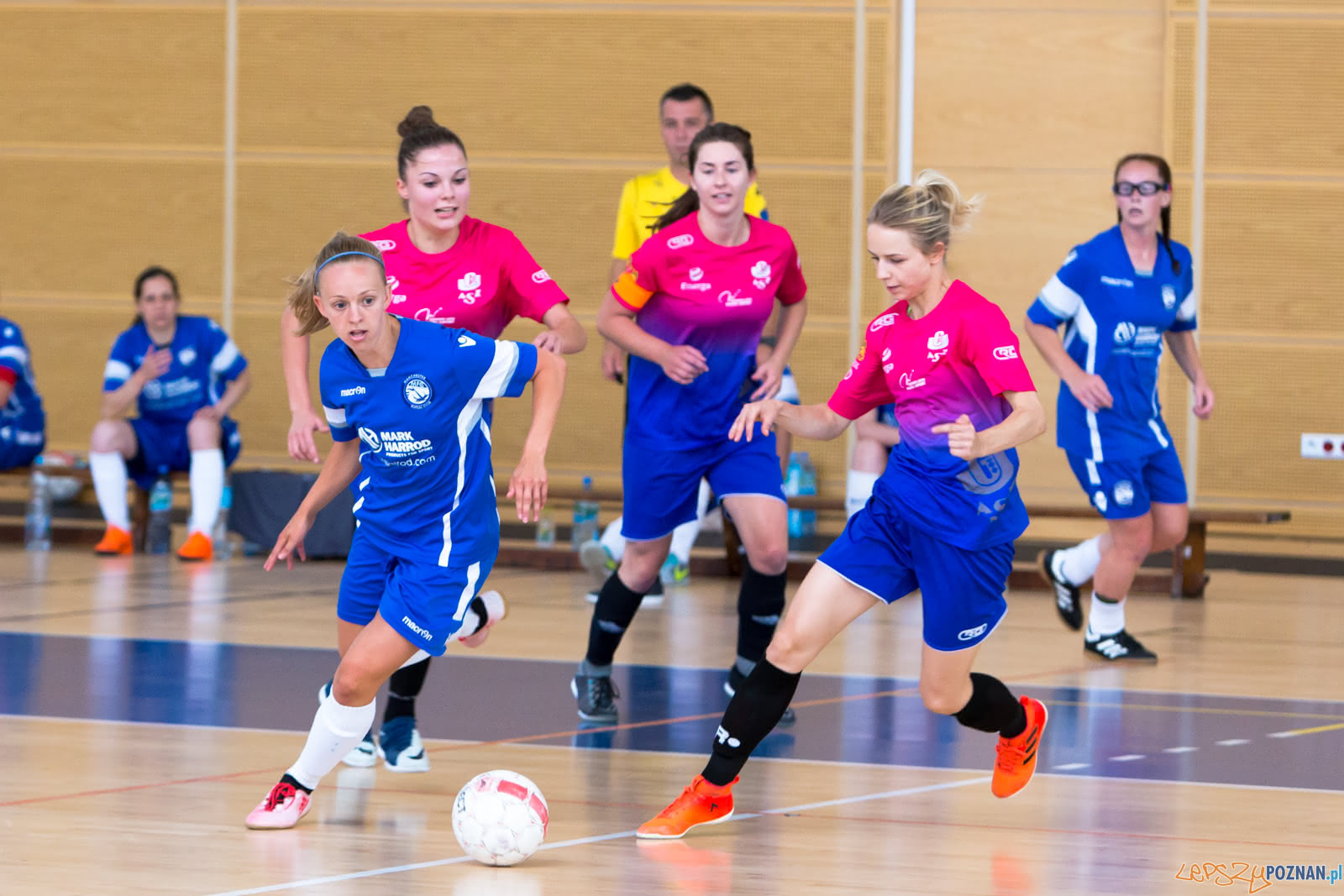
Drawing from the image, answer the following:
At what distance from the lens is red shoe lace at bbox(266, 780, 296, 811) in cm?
427

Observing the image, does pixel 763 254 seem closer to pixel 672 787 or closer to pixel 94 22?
pixel 672 787

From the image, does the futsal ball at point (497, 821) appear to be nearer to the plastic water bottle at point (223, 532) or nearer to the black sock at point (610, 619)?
the black sock at point (610, 619)

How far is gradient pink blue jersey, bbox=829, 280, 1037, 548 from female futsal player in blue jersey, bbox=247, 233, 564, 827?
0.84 m

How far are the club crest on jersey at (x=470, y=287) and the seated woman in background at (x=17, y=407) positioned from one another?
20.2 feet

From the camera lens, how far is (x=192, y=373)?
10.5m

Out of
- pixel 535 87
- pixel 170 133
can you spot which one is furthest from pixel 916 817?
pixel 170 133

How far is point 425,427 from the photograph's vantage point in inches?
Result: 169

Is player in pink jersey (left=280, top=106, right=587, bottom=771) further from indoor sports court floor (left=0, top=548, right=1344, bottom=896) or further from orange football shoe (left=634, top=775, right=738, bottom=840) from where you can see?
orange football shoe (left=634, top=775, right=738, bottom=840)

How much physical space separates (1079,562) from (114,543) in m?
5.68

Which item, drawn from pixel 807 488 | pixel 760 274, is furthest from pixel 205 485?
pixel 760 274

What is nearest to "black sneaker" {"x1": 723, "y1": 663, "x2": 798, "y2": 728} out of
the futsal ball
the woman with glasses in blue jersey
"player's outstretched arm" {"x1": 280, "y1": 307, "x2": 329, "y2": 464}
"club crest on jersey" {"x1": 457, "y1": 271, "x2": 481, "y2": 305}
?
"club crest on jersey" {"x1": 457, "y1": 271, "x2": 481, "y2": 305}

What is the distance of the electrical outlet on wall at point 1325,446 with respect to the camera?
1091 cm

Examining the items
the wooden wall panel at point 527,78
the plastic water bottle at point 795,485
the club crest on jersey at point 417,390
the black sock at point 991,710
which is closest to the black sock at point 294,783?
the club crest on jersey at point 417,390

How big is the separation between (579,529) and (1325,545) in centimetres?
441
